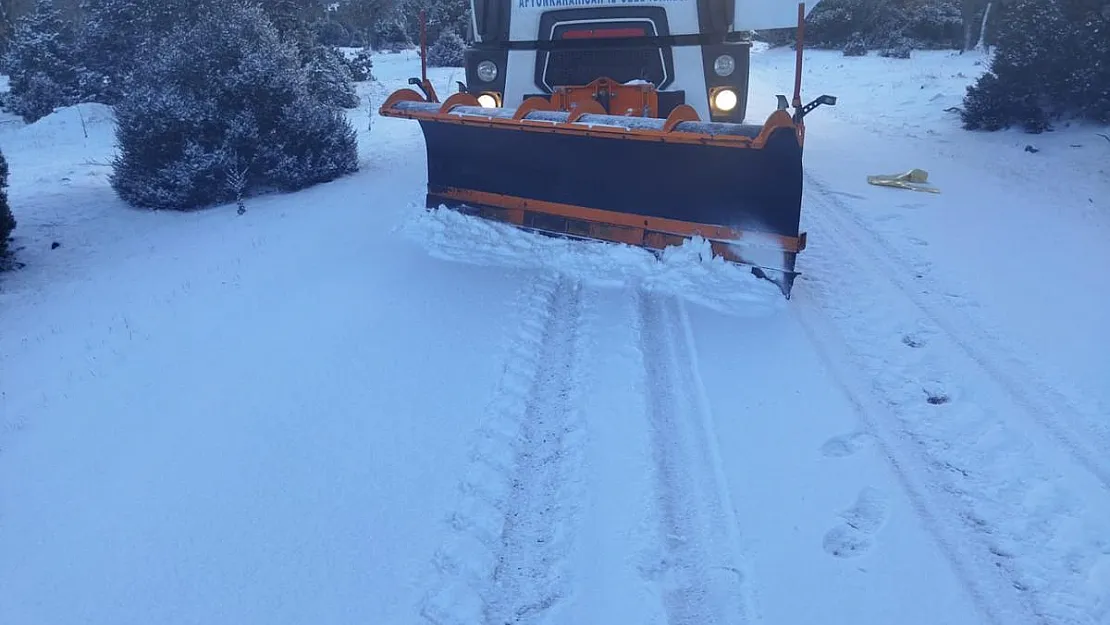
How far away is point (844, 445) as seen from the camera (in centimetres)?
355

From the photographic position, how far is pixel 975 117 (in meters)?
11.1

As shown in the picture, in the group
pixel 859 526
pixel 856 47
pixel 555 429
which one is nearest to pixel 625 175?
pixel 555 429

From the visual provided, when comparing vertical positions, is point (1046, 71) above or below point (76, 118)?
above

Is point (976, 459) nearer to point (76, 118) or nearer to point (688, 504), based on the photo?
point (688, 504)

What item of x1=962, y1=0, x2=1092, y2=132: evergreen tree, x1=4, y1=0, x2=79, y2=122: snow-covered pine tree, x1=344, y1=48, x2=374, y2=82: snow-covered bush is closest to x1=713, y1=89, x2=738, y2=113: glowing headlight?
x1=962, y1=0, x2=1092, y2=132: evergreen tree

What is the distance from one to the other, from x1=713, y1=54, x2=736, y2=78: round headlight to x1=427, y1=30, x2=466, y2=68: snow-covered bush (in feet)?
54.6

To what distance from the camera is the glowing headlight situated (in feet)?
20.0

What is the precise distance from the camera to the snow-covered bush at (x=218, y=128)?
318 inches

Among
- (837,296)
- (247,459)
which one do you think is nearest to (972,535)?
(837,296)

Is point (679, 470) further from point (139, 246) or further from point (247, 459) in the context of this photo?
point (139, 246)

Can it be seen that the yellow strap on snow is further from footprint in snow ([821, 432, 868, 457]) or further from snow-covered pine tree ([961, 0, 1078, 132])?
footprint in snow ([821, 432, 868, 457])

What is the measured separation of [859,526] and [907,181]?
6.12 meters

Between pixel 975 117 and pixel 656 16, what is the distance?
733cm

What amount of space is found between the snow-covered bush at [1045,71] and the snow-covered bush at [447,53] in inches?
561
